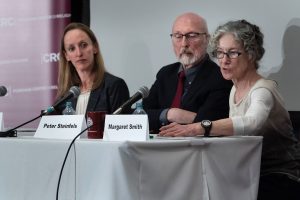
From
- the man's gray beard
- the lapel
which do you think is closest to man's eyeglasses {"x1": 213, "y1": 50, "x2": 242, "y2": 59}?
the lapel

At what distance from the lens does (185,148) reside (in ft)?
6.07

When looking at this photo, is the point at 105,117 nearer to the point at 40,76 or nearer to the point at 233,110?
the point at 233,110

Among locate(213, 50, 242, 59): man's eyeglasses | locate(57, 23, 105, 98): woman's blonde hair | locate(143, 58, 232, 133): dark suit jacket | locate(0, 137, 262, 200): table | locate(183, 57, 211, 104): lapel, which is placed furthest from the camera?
locate(57, 23, 105, 98): woman's blonde hair

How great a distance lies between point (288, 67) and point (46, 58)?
6.42 ft

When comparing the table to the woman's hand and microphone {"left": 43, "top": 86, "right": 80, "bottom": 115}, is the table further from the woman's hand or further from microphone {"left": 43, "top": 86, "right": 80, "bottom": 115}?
microphone {"left": 43, "top": 86, "right": 80, "bottom": 115}

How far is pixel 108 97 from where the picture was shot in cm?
304

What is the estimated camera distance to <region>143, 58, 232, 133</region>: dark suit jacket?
2748 millimetres

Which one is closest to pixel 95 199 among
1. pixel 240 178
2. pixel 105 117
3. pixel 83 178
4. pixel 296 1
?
pixel 83 178

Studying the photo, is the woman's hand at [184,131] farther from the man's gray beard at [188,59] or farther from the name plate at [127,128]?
the man's gray beard at [188,59]

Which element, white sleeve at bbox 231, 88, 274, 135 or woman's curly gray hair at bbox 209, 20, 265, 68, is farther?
woman's curly gray hair at bbox 209, 20, 265, 68

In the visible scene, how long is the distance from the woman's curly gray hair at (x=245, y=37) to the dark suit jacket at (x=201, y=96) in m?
0.31

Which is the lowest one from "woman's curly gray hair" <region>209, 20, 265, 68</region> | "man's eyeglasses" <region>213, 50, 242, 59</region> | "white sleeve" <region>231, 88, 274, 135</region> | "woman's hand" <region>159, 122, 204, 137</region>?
"woman's hand" <region>159, 122, 204, 137</region>

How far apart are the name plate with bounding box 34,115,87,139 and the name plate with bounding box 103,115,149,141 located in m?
0.19

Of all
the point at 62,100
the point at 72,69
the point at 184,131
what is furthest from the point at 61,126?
the point at 72,69
